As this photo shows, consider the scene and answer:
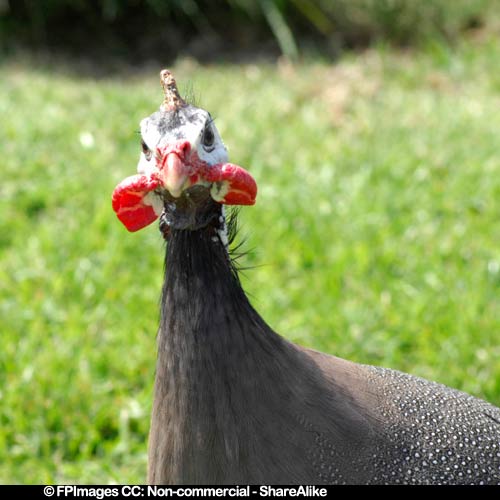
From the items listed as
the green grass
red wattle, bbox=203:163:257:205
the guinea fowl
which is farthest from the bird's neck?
the green grass

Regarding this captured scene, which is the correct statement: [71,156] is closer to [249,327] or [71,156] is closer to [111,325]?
[111,325]

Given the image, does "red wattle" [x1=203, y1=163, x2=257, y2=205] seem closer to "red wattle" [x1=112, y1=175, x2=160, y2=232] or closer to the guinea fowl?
the guinea fowl

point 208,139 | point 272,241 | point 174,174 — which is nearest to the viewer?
point 174,174

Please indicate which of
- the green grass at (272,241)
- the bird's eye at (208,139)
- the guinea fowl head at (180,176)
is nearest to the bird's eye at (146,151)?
the guinea fowl head at (180,176)

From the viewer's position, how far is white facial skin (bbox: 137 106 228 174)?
1872mm

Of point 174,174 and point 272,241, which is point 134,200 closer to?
point 174,174

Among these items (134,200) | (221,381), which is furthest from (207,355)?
(134,200)

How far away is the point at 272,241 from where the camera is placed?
3957mm

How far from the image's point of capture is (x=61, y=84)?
5.56 meters

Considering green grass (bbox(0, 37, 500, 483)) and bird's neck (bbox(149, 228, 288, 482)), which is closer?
bird's neck (bbox(149, 228, 288, 482))

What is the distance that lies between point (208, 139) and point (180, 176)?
16cm

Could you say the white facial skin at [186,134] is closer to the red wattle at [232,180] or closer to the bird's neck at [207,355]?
the red wattle at [232,180]

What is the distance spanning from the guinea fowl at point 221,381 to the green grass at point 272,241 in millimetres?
496

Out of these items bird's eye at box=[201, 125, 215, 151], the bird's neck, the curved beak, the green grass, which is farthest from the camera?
the green grass
